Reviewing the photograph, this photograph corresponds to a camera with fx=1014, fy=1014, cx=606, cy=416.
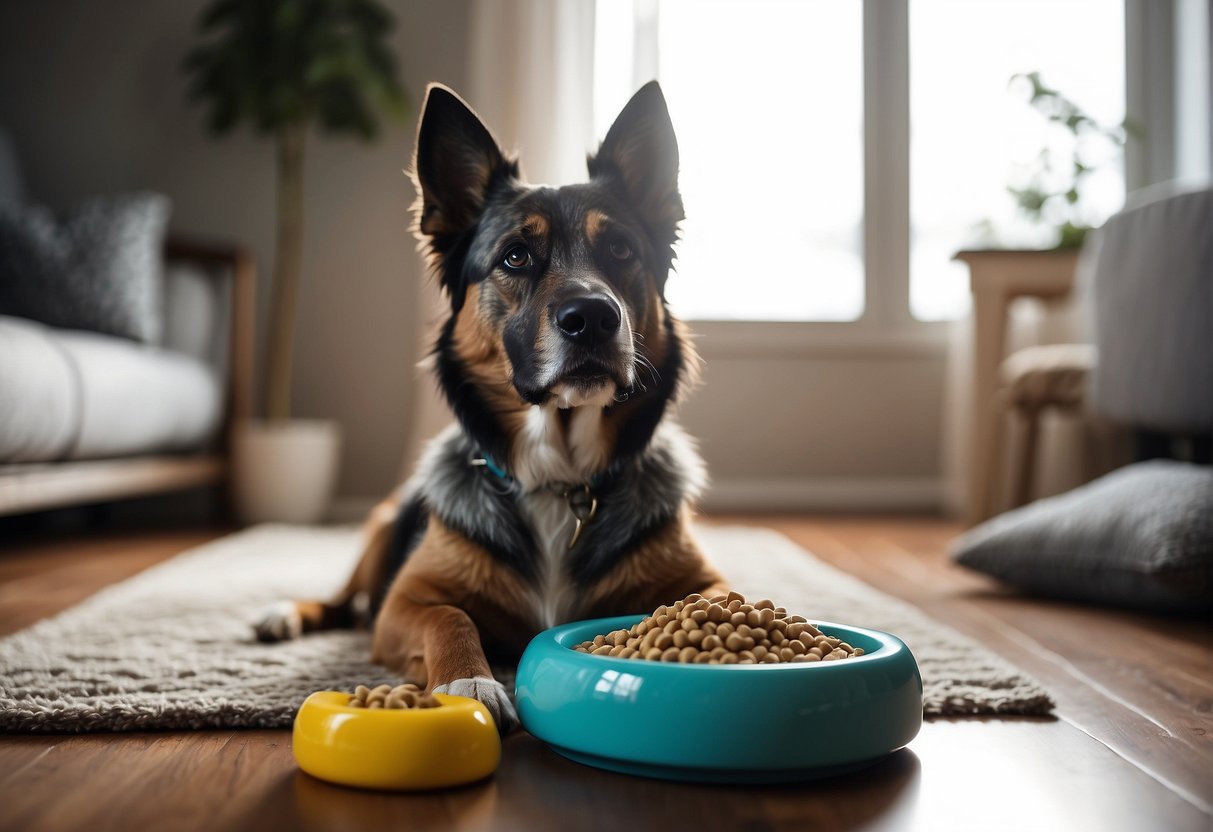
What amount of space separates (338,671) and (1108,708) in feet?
3.55

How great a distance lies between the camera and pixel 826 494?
455 centimetres

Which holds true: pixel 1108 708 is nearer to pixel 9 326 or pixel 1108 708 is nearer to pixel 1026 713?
pixel 1026 713

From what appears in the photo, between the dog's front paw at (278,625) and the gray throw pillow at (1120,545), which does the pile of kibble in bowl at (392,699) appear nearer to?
the dog's front paw at (278,625)

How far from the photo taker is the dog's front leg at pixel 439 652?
120cm

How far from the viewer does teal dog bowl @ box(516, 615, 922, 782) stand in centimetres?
98

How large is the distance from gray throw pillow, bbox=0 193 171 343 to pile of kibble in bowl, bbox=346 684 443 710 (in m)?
2.67

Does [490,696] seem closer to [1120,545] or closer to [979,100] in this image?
[1120,545]

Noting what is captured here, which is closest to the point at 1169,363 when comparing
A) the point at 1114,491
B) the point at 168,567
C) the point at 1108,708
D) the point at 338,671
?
the point at 1114,491

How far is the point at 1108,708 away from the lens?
135cm

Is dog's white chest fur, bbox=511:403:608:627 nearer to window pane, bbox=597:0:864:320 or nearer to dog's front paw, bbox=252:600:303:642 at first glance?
dog's front paw, bbox=252:600:303:642

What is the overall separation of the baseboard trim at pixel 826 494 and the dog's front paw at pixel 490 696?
334 centimetres

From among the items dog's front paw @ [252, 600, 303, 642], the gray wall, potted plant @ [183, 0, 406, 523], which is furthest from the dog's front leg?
the gray wall

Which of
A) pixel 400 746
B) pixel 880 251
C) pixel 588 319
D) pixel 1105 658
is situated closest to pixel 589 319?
pixel 588 319

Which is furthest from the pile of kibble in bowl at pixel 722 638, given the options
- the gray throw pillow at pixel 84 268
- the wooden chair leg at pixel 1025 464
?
the gray throw pillow at pixel 84 268
